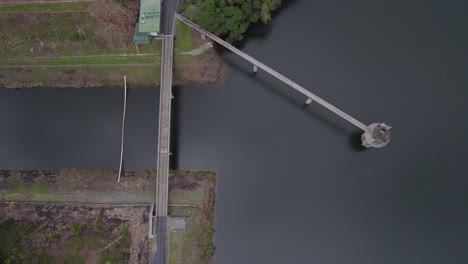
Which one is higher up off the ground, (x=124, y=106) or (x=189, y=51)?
(x=189, y=51)

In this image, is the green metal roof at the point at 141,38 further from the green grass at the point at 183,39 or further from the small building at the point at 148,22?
the green grass at the point at 183,39

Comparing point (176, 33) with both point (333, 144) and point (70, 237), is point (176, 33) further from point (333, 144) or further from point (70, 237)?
point (70, 237)

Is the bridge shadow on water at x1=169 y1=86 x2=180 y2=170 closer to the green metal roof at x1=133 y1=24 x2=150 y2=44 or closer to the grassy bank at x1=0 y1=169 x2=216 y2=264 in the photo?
the grassy bank at x1=0 y1=169 x2=216 y2=264

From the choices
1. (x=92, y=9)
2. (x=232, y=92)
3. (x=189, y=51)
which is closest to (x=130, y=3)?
(x=92, y=9)

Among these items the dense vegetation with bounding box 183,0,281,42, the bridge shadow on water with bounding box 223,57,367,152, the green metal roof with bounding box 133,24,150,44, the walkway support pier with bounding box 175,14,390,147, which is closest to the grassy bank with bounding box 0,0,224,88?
the green metal roof with bounding box 133,24,150,44

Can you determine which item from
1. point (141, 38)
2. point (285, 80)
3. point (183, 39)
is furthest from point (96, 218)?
point (285, 80)

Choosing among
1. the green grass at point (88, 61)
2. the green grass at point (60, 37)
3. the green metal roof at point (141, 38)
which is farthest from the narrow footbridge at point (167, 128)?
the green grass at point (60, 37)
